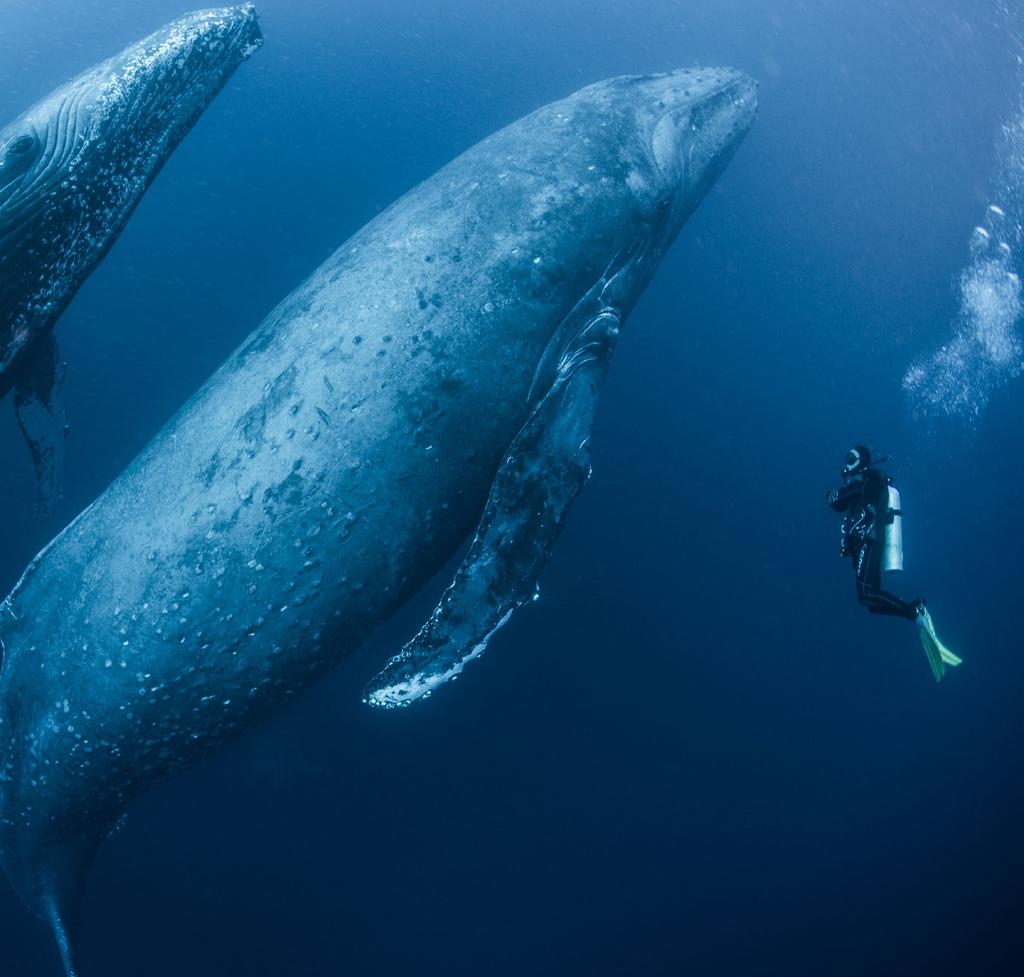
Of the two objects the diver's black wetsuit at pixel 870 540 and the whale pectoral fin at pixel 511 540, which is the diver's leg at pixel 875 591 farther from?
the whale pectoral fin at pixel 511 540

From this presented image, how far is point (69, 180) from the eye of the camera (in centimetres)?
454

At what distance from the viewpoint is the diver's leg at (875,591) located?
5.41m

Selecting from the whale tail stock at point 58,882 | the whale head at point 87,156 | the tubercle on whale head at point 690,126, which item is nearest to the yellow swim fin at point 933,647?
the tubercle on whale head at point 690,126

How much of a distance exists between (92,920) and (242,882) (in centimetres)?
178

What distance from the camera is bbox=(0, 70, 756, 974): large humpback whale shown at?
3400mm

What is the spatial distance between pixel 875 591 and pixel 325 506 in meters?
4.93

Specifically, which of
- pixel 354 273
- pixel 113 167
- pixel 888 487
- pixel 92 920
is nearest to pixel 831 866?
pixel 888 487

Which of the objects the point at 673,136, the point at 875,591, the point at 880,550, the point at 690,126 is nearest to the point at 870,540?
the point at 880,550

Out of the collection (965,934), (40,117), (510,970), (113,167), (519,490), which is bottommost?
(965,934)

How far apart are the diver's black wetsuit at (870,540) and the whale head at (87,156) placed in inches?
284

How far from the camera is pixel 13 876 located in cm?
444

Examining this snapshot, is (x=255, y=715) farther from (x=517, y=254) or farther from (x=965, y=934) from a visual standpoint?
(x=965, y=934)

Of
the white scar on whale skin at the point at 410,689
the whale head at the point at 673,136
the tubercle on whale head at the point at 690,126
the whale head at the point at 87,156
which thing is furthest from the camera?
the tubercle on whale head at the point at 690,126

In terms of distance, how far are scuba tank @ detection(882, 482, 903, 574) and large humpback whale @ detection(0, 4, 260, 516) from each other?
7323 millimetres
